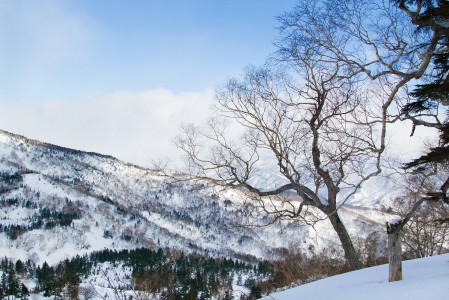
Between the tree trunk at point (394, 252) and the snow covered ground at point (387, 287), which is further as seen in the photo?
the tree trunk at point (394, 252)

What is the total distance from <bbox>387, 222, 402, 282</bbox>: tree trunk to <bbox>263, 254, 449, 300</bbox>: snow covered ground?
0.43 feet

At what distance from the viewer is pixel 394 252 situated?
625 centimetres

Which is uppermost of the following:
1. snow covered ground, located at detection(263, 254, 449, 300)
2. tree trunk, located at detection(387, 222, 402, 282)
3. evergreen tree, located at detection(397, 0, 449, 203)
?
evergreen tree, located at detection(397, 0, 449, 203)

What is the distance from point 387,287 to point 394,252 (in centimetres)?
64

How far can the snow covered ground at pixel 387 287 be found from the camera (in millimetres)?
4965

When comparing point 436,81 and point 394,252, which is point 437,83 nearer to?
point 436,81

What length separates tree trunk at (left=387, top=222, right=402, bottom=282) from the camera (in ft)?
20.2

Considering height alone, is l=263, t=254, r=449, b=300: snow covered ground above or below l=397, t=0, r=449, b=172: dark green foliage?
below

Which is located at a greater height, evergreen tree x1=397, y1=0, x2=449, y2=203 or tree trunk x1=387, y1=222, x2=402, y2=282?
evergreen tree x1=397, y1=0, x2=449, y2=203

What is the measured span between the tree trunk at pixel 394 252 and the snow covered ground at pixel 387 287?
0.13 metres

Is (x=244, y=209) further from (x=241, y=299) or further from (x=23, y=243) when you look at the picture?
(x=23, y=243)

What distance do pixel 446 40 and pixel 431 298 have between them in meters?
4.42

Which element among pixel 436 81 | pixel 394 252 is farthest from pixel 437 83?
pixel 394 252

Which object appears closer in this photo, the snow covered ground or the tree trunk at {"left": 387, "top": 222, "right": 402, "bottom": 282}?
the snow covered ground
